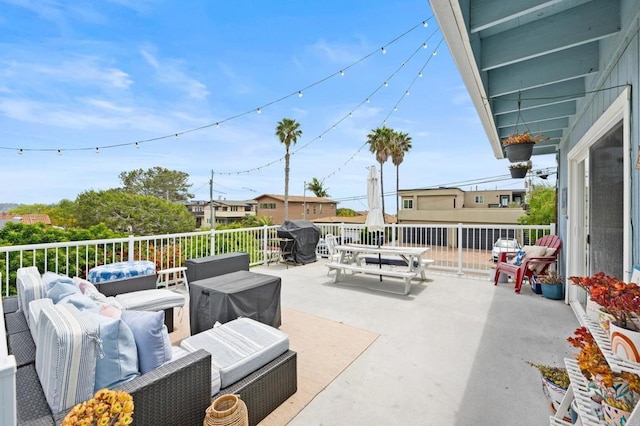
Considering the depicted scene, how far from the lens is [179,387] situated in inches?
58.0

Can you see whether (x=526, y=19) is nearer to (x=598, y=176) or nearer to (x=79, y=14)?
(x=598, y=176)

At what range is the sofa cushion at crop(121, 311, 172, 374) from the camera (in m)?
1.52

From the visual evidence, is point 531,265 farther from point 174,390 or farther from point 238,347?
point 174,390

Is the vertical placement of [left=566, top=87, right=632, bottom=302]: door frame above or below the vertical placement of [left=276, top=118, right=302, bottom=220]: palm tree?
below

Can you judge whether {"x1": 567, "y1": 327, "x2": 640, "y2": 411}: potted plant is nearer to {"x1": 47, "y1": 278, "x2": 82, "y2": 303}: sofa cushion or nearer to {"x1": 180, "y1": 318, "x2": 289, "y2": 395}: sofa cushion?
{"x1": 180, "y1": 318, "x2": 289, "y2": 395}: sofa cushion

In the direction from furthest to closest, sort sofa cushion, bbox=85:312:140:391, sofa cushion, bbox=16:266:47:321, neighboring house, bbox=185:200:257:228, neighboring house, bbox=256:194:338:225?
neighboring house, bbox=185:200:257:228 → neighboring house, bbox=256:194:338:225 → sofa cushion, bbox=16:266:47:321 → sofa cushion, bbox=85:312:140:391

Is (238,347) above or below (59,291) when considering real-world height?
below

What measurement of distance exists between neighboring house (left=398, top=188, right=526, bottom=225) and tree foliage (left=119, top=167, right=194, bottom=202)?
25.3 m

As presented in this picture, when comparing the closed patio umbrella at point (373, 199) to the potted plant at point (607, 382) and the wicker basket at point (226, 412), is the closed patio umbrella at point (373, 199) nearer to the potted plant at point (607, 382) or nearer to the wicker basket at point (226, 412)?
the potted plant at point (607, 382)

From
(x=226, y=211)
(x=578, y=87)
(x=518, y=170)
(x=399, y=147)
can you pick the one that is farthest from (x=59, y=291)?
(x=226, y=211)

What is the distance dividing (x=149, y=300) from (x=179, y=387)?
5.91 ft

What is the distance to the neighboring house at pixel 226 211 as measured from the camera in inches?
1607

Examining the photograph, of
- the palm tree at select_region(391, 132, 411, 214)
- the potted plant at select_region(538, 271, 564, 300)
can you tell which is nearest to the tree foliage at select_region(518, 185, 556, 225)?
the palm tree at select_region(391, 132, 411, 214)

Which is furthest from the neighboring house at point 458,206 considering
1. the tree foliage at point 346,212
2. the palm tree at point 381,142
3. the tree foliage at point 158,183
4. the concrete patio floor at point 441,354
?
the tree foliage at point 158,183
